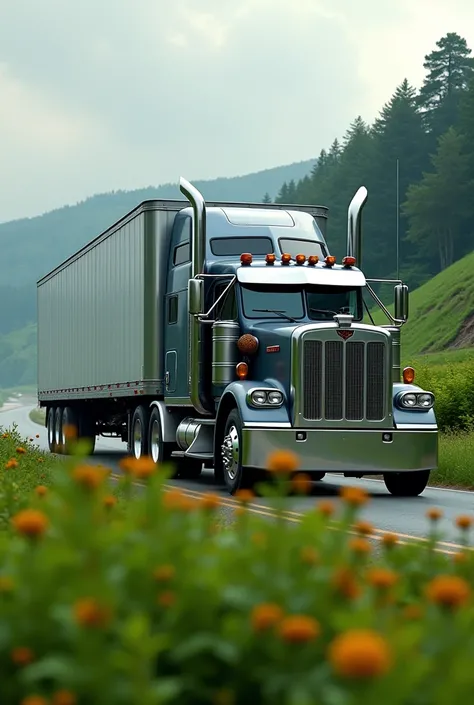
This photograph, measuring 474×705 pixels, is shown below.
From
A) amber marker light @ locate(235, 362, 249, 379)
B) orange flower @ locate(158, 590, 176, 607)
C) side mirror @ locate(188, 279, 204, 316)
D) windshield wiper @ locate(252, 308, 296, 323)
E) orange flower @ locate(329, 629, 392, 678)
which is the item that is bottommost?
amber marker light @ locate(235, 362, 249, 379)

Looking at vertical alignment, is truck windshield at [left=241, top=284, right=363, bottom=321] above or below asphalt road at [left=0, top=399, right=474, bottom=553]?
above

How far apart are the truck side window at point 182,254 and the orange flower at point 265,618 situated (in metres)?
17.7

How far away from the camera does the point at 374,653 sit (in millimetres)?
2195

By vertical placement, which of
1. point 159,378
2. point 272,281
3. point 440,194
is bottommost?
point 159,378

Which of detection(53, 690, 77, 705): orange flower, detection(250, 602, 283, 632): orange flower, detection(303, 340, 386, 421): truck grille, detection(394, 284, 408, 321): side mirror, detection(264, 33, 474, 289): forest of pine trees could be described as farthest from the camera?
detection(264, 33, 474, 289): forest of pine trees

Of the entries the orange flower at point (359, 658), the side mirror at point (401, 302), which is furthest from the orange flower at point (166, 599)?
the side mirror at point (401, 302)

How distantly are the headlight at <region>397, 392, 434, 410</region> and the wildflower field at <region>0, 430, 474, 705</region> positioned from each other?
14.6 meters

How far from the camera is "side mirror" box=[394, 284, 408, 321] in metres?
19.6

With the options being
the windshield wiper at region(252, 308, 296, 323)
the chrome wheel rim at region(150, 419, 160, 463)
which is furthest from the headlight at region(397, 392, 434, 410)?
the chrome wheel rim at region(150, 419, 160, 463)

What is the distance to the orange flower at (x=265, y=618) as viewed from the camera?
2768 millimetres

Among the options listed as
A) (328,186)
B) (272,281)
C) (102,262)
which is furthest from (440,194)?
(272,281)

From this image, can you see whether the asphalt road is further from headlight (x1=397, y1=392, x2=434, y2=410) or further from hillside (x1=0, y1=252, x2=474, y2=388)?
hillside (x1=0, y1=252, x2=474, y2=388)

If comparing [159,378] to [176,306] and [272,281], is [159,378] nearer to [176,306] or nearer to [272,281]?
[176,306]

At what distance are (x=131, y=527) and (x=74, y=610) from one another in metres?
0.70
